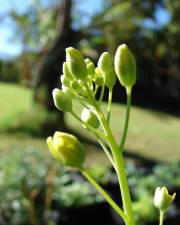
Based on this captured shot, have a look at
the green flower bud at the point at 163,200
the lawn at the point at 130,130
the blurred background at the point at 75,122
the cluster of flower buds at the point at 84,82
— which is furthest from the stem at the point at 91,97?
the lawn at the point at 130,130

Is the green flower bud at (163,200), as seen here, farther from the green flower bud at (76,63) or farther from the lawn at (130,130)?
the lawn at (130,130)

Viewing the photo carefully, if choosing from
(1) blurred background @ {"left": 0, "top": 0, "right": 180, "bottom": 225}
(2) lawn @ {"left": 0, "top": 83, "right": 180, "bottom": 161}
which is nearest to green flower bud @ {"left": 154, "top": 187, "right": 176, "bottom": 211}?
(1) blurred background @ {"left": 0, "top": 0, "right": 180, "bottom": 225}

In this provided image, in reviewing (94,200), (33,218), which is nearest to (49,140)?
(33,218)

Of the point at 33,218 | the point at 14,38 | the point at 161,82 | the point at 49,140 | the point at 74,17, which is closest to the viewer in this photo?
the point at 49,140

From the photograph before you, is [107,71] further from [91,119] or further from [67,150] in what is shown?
[67,150]

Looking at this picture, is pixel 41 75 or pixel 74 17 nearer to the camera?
pixel 41 75

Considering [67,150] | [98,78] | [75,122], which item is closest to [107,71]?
[98,78]

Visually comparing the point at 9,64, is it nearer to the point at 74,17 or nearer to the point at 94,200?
the point at 74,17
